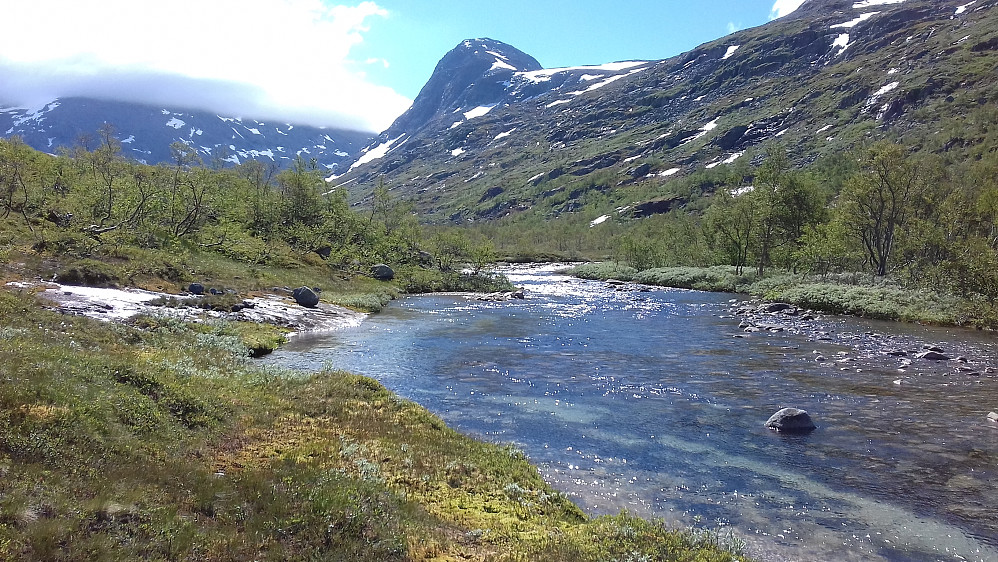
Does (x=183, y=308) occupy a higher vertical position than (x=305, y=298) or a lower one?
higher

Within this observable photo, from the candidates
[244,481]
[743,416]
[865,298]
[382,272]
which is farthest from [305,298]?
[865,298]

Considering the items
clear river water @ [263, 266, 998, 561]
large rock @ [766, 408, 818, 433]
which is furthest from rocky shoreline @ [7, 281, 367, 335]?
large rock @ [766, 408, 818, 433]

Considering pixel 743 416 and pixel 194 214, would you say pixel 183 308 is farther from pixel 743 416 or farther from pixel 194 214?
pixel 194 214

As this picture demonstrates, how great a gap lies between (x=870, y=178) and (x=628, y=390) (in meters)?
53.1

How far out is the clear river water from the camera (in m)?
11.7

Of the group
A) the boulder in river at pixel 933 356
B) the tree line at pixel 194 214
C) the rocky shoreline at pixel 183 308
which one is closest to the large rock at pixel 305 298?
the rocky shoreline at pixel 183 308

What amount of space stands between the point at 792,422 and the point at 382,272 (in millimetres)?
60545

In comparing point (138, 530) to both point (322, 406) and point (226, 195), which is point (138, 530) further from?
point (226, 195)

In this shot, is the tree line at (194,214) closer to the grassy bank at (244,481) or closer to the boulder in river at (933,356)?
the grassy bank at (244,481)

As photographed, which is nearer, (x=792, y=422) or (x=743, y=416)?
(x=792, y=422)

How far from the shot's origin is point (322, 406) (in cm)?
1627

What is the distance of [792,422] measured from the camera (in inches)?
682

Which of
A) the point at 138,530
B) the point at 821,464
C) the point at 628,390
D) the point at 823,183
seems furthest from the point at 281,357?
the point at 823,183

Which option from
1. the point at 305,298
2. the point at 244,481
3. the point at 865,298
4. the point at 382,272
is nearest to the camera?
the point at 244,481
